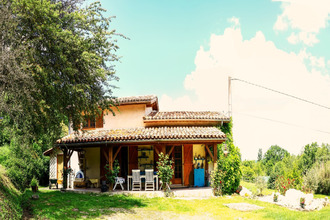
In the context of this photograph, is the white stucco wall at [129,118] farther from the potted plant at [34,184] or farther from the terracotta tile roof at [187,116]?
the potted plant at [34,184]

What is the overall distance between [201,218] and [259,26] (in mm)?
7594

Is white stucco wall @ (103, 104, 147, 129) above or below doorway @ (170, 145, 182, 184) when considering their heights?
above

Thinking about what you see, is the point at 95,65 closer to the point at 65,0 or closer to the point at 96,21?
the point at 96,21

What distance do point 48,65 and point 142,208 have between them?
22.3ft

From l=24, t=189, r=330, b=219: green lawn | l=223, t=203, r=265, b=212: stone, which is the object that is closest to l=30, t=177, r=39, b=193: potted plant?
l=24, t=189, r=330, b=219: green lawn

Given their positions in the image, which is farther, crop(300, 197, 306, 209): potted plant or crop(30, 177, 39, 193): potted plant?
crop(30, 177, 39, 193): potted plant

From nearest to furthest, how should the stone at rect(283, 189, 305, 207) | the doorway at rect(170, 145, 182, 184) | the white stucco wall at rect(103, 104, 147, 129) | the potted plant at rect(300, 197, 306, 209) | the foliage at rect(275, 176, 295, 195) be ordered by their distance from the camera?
the potted plant at rect(300, 197, 306, 209) → the stone at rect(283, 189, 305, 207) → the foliage at rect(275, 176, 295, 195) → the doorway at rect(170, 145, 182, 184) → the white stucco wall at rect(103, 104, 147, 129)

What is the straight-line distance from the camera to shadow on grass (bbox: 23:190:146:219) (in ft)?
33.4

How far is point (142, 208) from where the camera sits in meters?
12.0

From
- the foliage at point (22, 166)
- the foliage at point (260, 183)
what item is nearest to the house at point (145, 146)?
the foliage at point (260, 183)

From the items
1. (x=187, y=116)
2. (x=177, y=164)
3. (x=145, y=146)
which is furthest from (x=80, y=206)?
(x=187, y=116)

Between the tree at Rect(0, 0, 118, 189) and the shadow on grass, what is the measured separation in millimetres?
2482

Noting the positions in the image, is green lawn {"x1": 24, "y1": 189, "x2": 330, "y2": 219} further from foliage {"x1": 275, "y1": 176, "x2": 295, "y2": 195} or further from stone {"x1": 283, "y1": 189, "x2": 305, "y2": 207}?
foliage {"x1": 275, "y1": 176, "x2": 295, "y2": 195}

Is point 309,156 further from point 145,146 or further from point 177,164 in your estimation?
point 145,146
